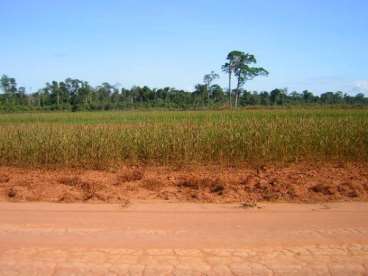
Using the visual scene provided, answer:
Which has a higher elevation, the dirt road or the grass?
the grass

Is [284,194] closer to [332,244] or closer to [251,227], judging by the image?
[251,227]

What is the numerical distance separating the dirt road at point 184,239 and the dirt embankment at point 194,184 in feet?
2.19

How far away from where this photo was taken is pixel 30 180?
9.70m

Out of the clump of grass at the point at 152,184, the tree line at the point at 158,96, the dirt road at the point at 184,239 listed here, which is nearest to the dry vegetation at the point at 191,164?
A: the clump of grass at the point at 152,184

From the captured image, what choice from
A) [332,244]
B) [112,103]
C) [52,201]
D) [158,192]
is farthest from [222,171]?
[112,103]

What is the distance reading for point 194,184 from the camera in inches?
352

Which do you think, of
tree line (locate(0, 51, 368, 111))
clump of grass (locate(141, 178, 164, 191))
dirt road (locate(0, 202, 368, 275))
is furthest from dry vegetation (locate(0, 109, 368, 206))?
tree line (locate(0, 51, 368, 111))

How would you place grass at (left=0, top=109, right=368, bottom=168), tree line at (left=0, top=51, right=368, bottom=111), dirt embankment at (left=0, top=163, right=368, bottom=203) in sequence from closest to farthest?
dirt embankment at (left=0, top=163, right=368, bottom=203) < grass at (left=0, top=109, right=368, bottom=168) < tree line at (left=0, top=51, right=368, bottom=111)

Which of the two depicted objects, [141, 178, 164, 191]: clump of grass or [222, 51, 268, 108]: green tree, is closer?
[141, 178, 164, 191]: clump of grass

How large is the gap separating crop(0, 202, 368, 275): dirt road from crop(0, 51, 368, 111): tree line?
197 ft

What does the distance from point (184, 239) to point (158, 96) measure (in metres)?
70.5

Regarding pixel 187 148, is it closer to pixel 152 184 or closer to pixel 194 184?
pixel 194 184

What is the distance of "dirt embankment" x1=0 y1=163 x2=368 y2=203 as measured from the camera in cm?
796

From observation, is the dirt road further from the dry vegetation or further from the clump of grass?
the clump of grass
